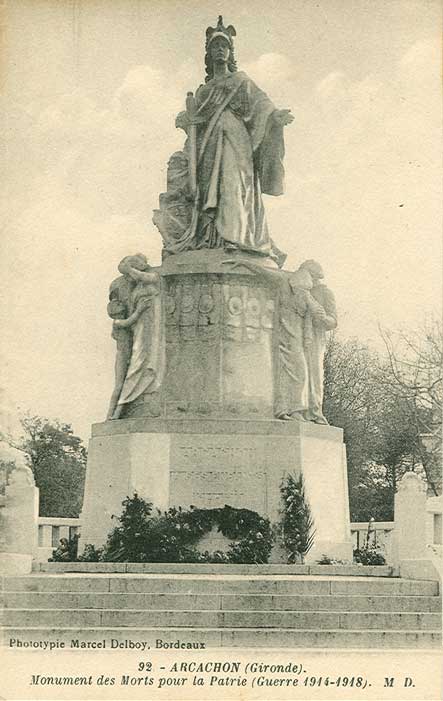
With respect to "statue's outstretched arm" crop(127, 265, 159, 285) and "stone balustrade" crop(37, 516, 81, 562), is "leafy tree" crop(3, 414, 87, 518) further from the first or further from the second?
"statue's outstretched arm" crop(127, 265, 159, 285)

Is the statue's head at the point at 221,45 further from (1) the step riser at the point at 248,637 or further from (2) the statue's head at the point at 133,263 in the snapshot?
(1) the step riser at the point at 248,637

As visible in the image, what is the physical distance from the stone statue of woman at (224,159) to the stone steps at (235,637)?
7957 millimetres

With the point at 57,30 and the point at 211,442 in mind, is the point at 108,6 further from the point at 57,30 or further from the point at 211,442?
the point at 211,442

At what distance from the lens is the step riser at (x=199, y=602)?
47.9 ft

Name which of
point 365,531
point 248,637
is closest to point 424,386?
point 365,531

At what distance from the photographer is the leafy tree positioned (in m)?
37.2

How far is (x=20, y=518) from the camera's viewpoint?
17.9 metres

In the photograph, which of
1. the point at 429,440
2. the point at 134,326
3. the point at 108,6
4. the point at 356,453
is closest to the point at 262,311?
the point at 134,326

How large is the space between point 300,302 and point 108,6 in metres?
5.65

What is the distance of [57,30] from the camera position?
16875 millimetres

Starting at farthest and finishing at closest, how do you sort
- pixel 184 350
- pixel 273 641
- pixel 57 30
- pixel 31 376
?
1. pixel 31 376
2. pixel 184 350
3. pixel 57 30
4. pixel 273 641

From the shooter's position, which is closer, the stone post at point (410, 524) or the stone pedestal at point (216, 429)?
the stone post at point (410, 524)

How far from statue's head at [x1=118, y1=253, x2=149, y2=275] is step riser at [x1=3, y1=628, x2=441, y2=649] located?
757 cm

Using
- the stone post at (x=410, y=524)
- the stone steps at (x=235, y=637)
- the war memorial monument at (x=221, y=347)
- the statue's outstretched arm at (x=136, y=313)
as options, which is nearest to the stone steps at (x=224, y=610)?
the stone steps at (x=235, y=637)
